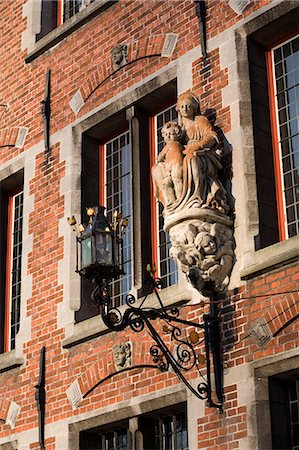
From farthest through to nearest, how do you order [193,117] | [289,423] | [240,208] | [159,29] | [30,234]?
[30,234]
[159,29]
[193,117]
[240,208]
[289,423]

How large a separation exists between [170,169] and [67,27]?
4.05 meters

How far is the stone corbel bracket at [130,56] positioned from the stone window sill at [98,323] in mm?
2858

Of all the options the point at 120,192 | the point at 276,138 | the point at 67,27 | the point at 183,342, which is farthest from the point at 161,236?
the point at 67,27

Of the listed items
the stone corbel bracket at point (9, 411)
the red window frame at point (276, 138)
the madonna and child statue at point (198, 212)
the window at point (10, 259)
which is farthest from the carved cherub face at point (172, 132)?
the stone corbel bracket at point (9, 411)

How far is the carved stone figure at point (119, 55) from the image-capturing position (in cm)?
1247

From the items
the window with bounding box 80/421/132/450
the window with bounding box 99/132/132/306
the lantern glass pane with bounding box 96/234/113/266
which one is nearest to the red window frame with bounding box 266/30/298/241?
the lantern glass pane with bounding box 96/234/113/266

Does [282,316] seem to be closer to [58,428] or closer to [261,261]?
[261,261]

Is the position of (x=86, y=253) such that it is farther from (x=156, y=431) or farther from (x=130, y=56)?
(x=130, y=56)

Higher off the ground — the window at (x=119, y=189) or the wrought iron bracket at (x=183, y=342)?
the window at (x=119, y=189)

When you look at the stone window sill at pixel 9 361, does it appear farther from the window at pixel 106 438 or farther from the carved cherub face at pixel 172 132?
the carved cherub face at pixel 172 132

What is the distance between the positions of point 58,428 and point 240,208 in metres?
3.28

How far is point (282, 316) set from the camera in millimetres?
9320

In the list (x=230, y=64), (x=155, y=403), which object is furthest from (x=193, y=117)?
(x=155, y=403)

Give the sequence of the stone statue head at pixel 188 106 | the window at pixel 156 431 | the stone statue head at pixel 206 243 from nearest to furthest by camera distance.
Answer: the stone statue head at pixel 206 243 < the window at pixel 156 431 < the stone statue head at pixel 188 106
